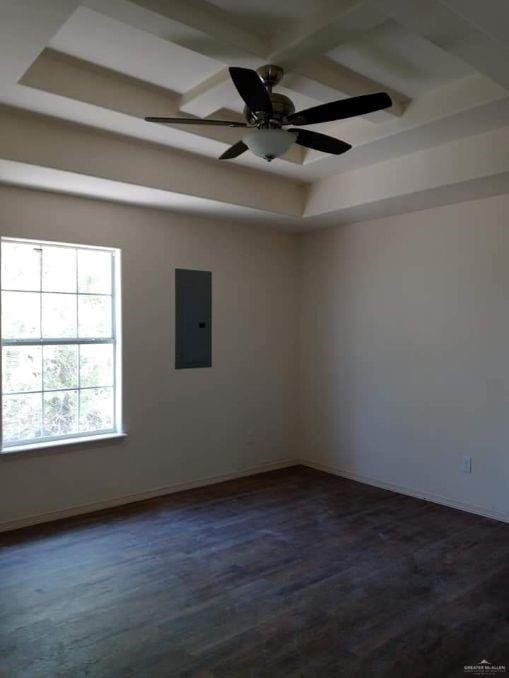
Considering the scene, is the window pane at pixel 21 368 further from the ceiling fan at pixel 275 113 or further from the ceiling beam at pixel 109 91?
the ceiling fan at pixel 275 113

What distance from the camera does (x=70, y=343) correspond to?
4250 millimetres

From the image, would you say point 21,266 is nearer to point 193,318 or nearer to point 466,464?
point 193,318

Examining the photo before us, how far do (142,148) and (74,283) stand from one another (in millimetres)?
1213

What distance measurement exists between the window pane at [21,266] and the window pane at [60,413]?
859 mm

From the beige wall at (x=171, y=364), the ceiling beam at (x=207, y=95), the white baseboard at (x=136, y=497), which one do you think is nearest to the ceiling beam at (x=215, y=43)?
the ceiling beam at (x=207, y=95)

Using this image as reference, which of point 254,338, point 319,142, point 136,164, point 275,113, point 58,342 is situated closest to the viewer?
point 275,113

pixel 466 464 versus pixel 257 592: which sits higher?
pixel 466 464

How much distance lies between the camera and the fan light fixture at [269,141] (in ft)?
8.19

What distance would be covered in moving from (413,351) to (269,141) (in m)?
2.75

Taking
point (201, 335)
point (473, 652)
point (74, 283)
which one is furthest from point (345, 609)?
point (74, 283)

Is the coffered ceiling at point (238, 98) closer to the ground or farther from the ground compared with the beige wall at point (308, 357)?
farther from the ground

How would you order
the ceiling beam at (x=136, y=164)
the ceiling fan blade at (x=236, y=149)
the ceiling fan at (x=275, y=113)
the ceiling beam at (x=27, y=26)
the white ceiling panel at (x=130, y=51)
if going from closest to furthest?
the ceiling beam at (x=27, y=26)
the ceiling fan at (x=275, y=113)
the white ceiling panel at (x=130, y=51)
the ceiling fan blade at (x=236, y=149)
the ceiling beam at (x=136, y=164)

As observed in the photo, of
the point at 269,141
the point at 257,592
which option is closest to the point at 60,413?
the point at 257,592

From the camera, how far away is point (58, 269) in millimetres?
4211
